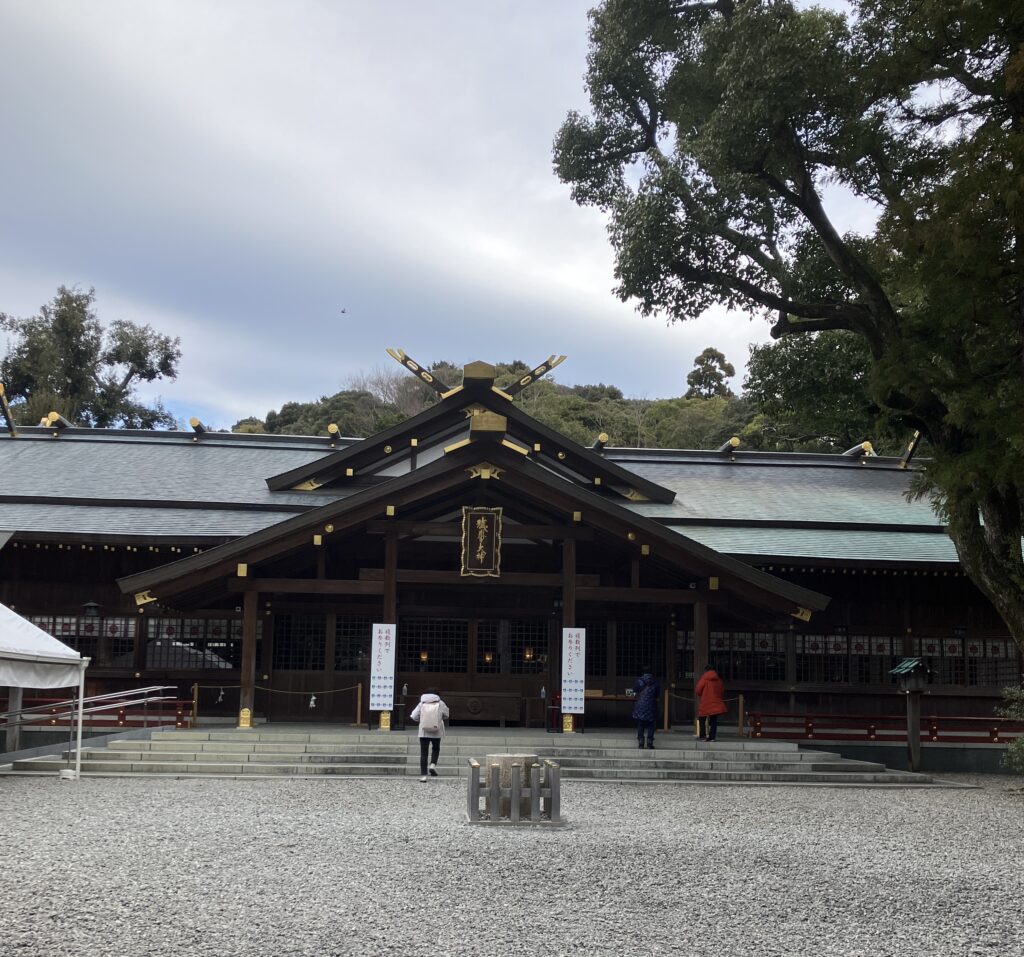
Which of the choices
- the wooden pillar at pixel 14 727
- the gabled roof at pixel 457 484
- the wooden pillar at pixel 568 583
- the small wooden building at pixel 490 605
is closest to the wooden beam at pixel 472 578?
the small wooden building at pixel 490 605

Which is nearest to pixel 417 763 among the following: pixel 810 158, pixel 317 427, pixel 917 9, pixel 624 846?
pixel 624 846

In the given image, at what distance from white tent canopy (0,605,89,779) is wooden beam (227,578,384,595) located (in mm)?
2916

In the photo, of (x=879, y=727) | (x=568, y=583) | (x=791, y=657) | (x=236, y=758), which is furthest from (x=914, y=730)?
(x=236, y=758)

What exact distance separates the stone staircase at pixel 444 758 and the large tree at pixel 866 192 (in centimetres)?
372

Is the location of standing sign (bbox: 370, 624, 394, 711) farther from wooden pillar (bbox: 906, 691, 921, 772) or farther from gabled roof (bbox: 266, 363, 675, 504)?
wooden pillar (bbox: 906, 691, 921, 772)

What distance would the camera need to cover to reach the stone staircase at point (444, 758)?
14336 millimetres

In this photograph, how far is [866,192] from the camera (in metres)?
16.4

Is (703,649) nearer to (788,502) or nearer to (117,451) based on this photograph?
(788,502)

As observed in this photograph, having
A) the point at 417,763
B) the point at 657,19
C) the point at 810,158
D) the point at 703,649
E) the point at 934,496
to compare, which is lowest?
the point at 417,763

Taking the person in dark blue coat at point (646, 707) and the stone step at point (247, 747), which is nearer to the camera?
the stone step at point (247, 747)

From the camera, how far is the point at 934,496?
15.6 metres

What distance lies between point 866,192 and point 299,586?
10.8 meters

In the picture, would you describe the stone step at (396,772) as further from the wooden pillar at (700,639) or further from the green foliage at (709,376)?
the green foliage at (709,376)

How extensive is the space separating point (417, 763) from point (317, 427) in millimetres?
38144
